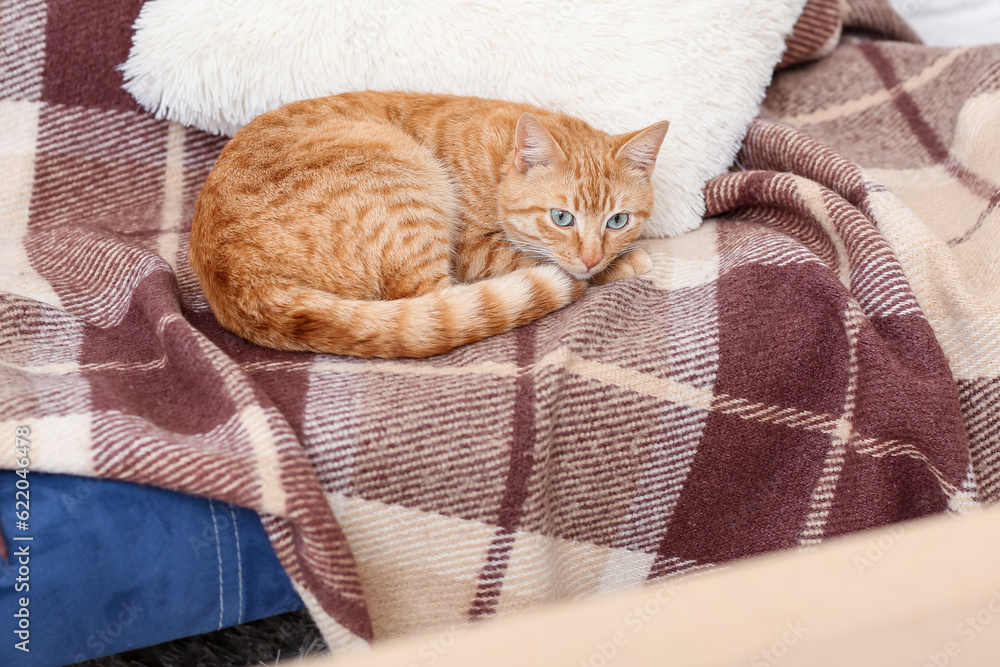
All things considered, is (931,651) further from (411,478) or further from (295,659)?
(295,659)

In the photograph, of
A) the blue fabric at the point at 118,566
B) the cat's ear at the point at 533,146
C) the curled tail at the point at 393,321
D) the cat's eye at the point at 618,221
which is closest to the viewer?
the blue fabric at the point at 118,566

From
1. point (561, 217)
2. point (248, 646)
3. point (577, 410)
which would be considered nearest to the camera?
point (577, 410)

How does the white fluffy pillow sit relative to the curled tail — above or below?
above

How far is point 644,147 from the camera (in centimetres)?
149

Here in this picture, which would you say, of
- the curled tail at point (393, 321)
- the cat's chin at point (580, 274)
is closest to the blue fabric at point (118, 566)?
the curled tail at point (393, 321)

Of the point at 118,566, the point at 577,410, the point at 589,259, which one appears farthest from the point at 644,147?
the point at 118,566

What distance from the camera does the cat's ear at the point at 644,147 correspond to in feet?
4.76

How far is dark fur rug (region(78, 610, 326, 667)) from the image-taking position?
4.22 ft

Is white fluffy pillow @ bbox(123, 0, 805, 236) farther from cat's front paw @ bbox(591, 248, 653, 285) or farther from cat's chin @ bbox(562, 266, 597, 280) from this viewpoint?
cat's chin @ bbox(562, 266, 597, 280)

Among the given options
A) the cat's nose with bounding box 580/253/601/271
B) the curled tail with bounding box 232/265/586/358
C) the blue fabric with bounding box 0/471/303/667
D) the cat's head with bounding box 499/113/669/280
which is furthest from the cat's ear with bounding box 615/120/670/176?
the blue fabric with bounding box 0/471/303/667

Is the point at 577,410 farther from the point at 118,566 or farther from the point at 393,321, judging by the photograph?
the point at 118,566

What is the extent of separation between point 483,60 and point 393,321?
2.35 ft

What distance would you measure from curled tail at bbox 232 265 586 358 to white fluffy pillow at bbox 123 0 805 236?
21.1 inches

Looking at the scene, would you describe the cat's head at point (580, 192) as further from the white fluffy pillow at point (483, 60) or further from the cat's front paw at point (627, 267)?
the white fluffy pillow at point (483, 60)
